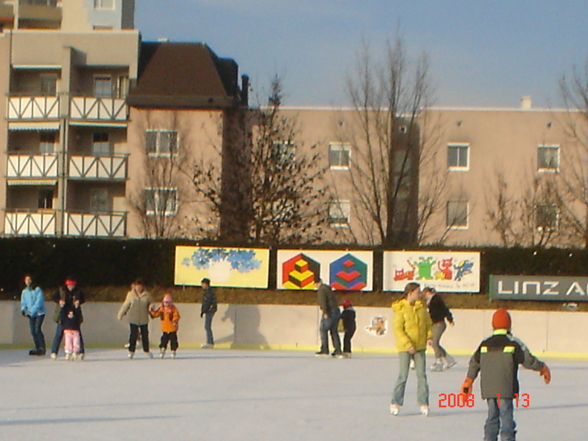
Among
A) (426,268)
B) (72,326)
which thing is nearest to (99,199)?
(426,268)

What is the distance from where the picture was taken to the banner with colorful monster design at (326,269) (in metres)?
29.5

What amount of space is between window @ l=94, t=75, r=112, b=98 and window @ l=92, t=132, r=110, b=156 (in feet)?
6.24

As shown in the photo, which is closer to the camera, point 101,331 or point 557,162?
point 101,331

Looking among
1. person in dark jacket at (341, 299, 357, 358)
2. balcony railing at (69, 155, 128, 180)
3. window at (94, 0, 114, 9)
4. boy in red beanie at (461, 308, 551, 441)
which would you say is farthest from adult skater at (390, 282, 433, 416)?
window at (94, 0, 114, 9)

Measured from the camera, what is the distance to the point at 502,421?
29.7 feet

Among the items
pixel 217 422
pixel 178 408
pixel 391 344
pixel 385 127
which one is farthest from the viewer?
pixel 385 127

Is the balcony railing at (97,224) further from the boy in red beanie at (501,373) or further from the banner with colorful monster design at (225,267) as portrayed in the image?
the boy in red beanie at (501,373)

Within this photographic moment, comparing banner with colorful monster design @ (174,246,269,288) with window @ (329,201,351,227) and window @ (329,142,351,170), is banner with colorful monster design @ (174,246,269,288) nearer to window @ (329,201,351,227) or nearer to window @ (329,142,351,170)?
window @ (329,201,351,227)

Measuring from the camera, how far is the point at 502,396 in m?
8.98

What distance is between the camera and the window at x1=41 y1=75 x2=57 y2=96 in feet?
149

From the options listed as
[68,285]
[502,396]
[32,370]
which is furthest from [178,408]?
[68,285]

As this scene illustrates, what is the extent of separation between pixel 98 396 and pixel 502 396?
666 centimetres

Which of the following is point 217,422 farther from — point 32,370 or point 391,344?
point 391,344

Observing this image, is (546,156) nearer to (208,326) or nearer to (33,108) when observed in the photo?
(208,326)
